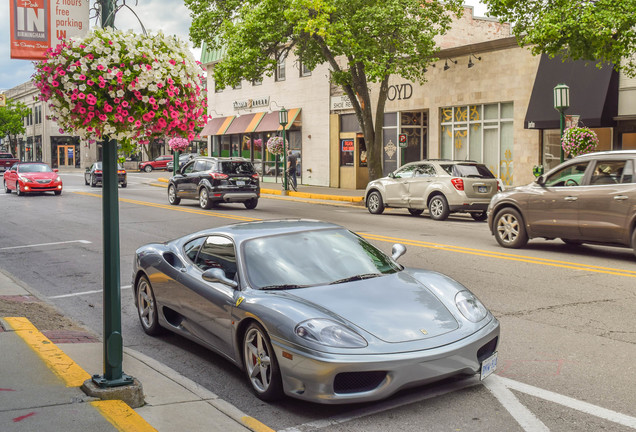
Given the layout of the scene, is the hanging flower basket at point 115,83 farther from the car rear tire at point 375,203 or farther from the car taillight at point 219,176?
the car taillight at point 219,176

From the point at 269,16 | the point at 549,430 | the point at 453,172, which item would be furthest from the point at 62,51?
the point at 269,16

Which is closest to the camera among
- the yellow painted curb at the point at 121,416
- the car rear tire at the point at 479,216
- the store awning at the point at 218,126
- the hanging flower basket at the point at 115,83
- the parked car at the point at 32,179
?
the yellow painted curb at the point at 121,416

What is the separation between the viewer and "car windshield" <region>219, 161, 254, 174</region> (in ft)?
77.9

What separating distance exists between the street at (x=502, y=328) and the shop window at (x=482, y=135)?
917 cm

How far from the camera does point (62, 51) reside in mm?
4750

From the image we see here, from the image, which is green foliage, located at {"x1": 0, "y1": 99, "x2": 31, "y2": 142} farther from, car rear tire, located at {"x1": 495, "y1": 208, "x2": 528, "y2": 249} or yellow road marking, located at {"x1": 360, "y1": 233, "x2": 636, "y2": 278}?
car rear tire, located at {"x1": 495, "y1": 208, "x2": 528, "y2": 249}

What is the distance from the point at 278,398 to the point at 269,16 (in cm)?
2066

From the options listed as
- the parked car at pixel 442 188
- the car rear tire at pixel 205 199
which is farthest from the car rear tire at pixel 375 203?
the car rear tire at pixel 205 199

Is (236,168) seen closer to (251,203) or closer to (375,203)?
(251,203)

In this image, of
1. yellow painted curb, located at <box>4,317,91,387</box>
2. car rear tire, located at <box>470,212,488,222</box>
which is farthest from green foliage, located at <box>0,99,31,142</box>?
yellow painted curb, located at <box>4,317,91,387</box>

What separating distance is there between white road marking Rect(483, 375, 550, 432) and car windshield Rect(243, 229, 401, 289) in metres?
1.28

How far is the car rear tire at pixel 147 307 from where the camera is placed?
724 cm

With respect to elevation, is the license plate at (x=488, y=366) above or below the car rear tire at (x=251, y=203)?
below

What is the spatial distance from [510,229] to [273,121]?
1073 inches
